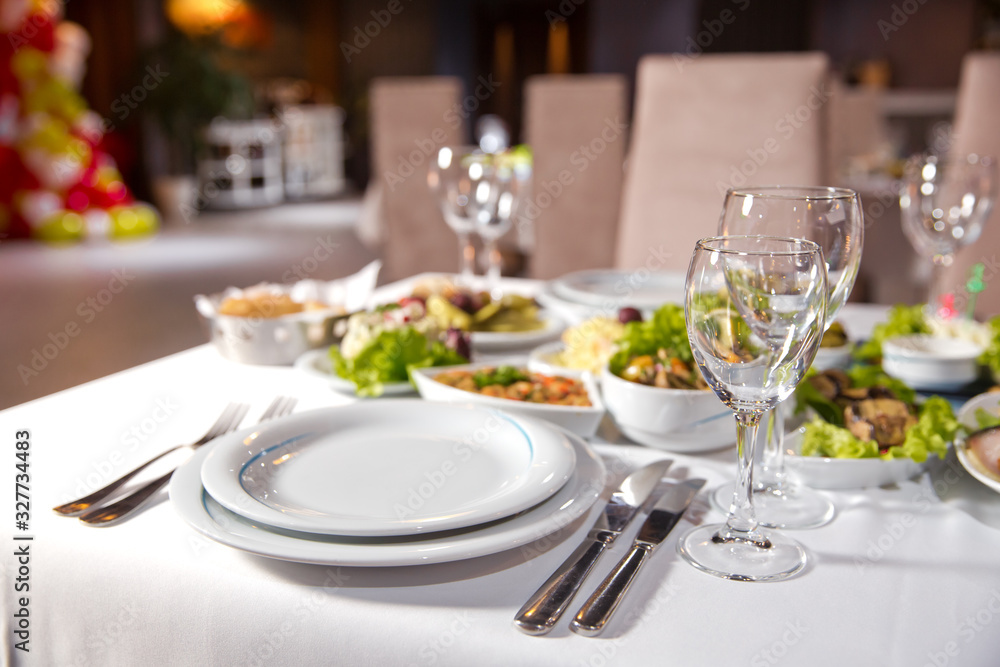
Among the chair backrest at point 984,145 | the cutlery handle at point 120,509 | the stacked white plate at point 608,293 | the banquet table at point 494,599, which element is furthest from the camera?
the chair backrest at point 984,145

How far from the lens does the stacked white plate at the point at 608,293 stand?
3.92 ft

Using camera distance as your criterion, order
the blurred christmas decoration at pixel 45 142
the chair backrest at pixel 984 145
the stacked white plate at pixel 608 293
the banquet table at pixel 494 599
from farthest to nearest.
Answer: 1. the blurred christmas decoration at pixel 45 142
2. the chair backrest at pixel 984 145
3. the stacked white plate at pixel 608 293
4. the banquet table at pixel 494 599

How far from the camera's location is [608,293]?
1287 millimetres

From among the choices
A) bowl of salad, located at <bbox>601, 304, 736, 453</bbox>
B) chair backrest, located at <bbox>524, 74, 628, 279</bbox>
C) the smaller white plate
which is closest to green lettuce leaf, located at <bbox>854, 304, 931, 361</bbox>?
the smaller white plate

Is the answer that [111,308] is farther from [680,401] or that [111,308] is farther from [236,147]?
[236,147]

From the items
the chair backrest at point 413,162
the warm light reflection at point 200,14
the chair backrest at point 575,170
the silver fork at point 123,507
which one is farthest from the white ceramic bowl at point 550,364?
the warm light reflection at point 200,14

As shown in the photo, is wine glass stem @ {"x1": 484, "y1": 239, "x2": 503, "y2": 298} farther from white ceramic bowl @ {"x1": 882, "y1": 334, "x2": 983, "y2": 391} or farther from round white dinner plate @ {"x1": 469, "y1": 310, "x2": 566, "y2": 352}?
white ceramic bowl @ {"x1": 882, "y1": 334, "x2": 983, "y2": 391}

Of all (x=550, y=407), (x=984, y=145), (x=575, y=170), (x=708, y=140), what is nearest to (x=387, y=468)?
(x=550, y=407)

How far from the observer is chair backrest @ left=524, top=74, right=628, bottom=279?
2.92m

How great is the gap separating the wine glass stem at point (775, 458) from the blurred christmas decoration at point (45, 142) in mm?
7024

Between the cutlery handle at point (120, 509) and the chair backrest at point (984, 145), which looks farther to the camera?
the chair backrest at point (984, 145)

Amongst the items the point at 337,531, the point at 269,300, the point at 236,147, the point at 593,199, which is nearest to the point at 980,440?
the point at 337,531

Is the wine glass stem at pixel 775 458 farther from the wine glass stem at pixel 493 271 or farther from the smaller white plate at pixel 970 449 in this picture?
the wine glass stem at pixel 493 271

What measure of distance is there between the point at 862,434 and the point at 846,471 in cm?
6
